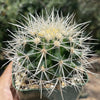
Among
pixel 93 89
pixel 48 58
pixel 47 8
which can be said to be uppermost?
pixel 47 8

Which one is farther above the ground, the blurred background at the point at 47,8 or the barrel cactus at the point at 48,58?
the blurred background at the point at 47,8

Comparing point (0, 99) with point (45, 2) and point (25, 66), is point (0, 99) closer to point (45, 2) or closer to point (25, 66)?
point (25, 66)

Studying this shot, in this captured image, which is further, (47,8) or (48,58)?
(47,8)

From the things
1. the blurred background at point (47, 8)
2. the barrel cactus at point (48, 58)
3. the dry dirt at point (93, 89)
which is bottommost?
the dry dirt at point (93, 89)

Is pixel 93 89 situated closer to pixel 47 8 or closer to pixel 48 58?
pixel 47 8

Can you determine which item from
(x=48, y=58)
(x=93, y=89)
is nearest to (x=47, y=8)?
(x=93, y=89)

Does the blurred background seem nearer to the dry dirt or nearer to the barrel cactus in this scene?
the dry dirt

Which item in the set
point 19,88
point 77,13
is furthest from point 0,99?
point 77,13

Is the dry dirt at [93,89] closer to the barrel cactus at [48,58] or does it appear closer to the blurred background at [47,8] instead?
the blurred background at [47,8]

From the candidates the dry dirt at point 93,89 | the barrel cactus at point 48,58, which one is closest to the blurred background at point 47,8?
the dry dirt at point 93,89
